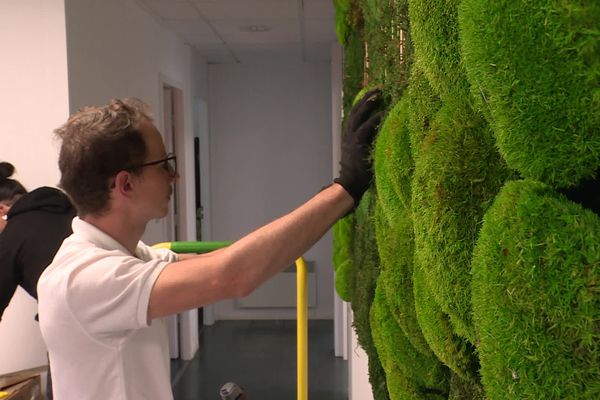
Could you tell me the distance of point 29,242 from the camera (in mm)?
2307

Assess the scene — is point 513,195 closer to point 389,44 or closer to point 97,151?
point 389,44

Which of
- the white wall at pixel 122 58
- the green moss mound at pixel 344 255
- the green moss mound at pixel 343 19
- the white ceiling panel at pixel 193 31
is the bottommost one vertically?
the green moss mound at pixel 344 255

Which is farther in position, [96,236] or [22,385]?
[22,385]

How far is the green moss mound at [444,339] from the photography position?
0.48 meters

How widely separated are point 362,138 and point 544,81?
63 cm

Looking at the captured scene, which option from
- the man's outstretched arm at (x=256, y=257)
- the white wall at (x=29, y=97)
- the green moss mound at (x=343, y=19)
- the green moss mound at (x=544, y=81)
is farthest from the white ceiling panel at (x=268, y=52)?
the green moss mound at (x=544, y=81)

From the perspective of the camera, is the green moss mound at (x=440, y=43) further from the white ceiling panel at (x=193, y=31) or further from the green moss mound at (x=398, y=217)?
the white ceiling panel at (x=193, y=31)

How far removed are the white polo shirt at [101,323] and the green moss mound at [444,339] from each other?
64cm

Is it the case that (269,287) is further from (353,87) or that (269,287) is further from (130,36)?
(353,87)

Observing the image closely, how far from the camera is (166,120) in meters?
5.07

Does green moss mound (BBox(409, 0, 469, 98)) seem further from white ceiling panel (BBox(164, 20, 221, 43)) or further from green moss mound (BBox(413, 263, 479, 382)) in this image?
white ceiling panel (BBox(164, 20, 221, 43))

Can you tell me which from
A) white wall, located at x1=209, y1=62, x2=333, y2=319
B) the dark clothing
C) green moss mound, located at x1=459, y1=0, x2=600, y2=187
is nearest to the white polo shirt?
green moss mound, located at x1=459, y1=0, x2=600, y2=187

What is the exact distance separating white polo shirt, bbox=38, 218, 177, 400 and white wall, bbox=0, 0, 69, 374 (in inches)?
72.9

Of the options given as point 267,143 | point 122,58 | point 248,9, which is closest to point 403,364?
point 122,58
